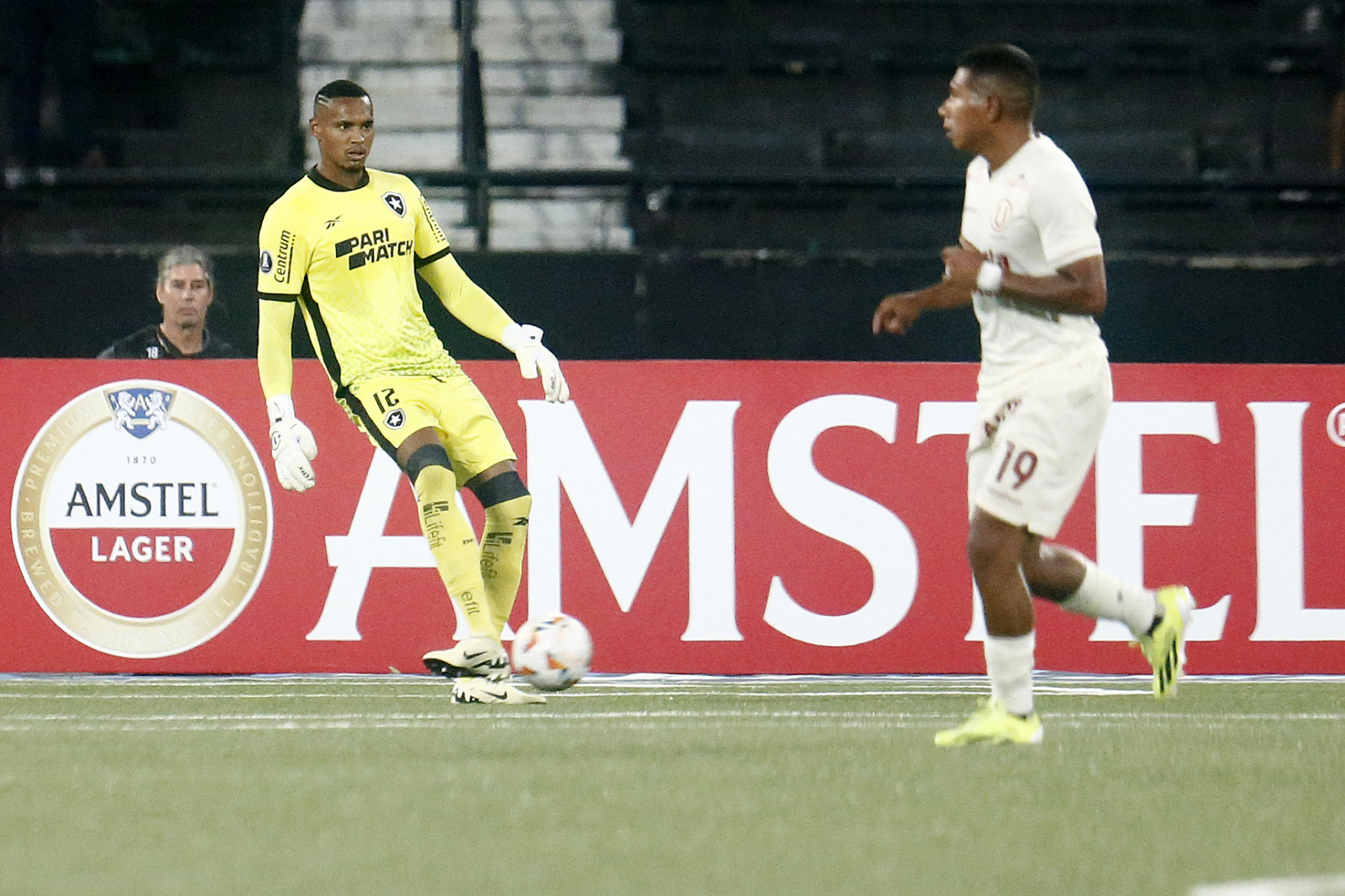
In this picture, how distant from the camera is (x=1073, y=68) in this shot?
1183 centimetres

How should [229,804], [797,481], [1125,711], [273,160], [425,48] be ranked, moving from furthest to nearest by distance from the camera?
[425,48] → [273,160] → [797,481] → [1125,711] → [229,804]

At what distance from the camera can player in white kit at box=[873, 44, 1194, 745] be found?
207 inches

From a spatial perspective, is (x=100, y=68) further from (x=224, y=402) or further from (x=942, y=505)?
(x=942, y=505)

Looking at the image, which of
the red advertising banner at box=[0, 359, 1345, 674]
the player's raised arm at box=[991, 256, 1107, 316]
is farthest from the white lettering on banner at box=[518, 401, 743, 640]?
the player's raised arm at box=[991, 256, 1107, 316]

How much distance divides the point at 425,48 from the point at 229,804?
329 inches

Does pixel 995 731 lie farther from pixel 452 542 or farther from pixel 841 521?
pixel 841 521

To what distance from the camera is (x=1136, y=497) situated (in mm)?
7723

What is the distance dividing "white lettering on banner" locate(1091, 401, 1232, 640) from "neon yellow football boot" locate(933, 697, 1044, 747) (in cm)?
246

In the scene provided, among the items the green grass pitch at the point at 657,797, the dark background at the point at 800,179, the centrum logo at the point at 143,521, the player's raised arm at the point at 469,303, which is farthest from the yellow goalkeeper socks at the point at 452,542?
the dark background at the point at 800,179

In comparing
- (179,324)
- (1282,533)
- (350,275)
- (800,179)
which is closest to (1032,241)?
(350,275)

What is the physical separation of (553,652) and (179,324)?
2.81 metres

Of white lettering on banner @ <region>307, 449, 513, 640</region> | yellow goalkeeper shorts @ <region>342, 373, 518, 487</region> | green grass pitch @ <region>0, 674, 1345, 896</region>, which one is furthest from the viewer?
white lettering on banner @ <region>307, 449, 513, 640</region>

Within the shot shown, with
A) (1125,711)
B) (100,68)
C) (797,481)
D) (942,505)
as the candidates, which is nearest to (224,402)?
(797,481)

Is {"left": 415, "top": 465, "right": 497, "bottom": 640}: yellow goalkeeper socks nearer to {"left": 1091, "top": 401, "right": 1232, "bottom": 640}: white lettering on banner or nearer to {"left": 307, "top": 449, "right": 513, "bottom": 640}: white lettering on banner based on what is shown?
{"left": 307, "top": 449, "right": 513, "bottom": 640}: white lettering on banner
